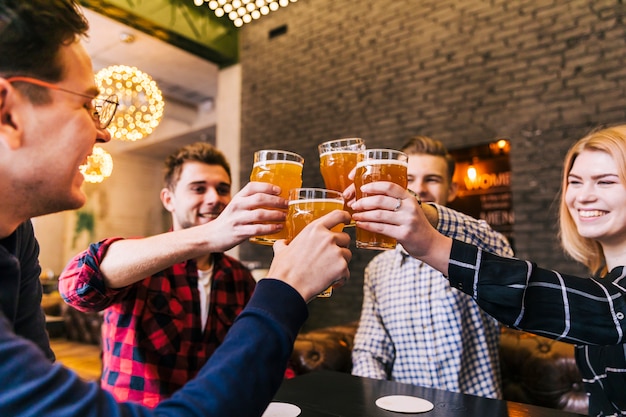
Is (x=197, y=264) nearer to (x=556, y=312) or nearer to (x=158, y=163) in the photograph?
(x=556, y=312)

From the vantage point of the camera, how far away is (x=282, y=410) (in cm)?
122

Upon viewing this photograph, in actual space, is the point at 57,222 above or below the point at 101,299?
above

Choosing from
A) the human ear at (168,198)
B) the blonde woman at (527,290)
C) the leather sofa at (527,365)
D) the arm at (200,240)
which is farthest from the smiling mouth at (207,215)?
the blonde woman at (527,290)

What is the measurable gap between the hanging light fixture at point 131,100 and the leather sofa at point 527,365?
1430 millimetres

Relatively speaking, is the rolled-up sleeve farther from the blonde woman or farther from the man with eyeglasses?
the blonde woman

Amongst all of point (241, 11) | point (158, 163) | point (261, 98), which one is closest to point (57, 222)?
point (158, 163)

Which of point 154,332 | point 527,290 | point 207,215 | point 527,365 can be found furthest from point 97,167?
point 527,365

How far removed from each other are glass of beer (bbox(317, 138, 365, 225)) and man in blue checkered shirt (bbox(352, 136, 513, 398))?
85cm

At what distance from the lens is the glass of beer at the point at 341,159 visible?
3.98 ft

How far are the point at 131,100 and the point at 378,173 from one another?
1.76 m

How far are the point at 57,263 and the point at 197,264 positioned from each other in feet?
33.6

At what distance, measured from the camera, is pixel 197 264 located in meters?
1.97

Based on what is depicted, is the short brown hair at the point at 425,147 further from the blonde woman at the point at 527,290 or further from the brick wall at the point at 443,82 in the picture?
the brick wall at the point at 443,82

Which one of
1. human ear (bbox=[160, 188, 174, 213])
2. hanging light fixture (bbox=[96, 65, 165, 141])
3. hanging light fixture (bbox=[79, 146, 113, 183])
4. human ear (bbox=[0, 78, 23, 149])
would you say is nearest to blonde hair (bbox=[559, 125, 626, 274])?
A: human ear (bbox=[0, 78, 23, 149])
